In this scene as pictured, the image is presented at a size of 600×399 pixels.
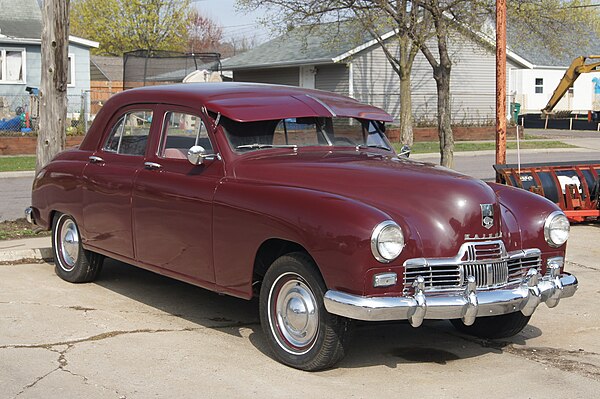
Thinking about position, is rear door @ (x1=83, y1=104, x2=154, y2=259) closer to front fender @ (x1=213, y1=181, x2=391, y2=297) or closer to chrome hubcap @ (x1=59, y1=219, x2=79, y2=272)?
chrome hubcap @ (x1=59, y1=219, x2=79, y2=272)

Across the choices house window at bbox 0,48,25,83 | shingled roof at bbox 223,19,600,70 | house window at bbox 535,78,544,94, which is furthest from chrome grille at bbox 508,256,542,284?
house window at bbox 535,78,544,94

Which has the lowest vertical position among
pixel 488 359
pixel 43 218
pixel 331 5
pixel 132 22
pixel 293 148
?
pixel 488 359

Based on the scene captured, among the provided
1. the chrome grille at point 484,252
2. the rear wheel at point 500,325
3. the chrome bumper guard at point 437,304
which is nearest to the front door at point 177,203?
the chrome bumper guard at point 437,304

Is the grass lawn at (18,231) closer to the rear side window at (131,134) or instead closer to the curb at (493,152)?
the rear side window at (131,134)

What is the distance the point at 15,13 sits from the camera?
3631 centimetres

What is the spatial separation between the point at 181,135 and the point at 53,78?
186 inches

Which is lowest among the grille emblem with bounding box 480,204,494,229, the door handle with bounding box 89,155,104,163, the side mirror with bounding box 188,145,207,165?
the grille emblem with bounding box 480,204,494,229

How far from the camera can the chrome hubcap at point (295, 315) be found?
18.8ft

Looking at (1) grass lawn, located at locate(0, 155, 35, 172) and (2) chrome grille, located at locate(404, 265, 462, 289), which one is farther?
(1) grass lawn, located at locate(0, 155, 35, 172)

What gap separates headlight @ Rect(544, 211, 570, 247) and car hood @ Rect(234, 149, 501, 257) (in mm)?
511

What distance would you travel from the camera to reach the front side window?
22.6 feet

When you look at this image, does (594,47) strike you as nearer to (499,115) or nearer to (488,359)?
(499,115)

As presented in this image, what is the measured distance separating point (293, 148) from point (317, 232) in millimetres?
1432

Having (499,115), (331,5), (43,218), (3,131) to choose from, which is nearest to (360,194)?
(43,218)
